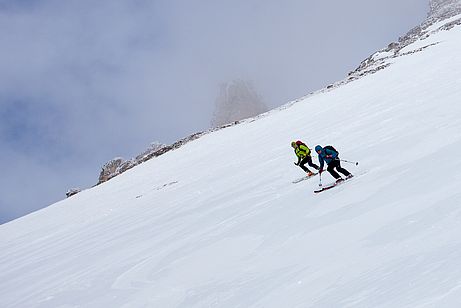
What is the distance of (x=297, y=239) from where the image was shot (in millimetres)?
7504

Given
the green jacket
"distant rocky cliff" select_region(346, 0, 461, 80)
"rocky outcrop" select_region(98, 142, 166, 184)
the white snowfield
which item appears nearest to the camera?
the white snowfield

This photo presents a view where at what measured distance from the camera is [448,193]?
6520mm

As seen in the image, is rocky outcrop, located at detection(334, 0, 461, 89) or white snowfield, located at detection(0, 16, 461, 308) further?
rocky outcrop, located at detection(334, 0, 461, 89)

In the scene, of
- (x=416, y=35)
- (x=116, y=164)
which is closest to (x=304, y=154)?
(x=116, y=164)

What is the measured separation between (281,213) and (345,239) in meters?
3.35

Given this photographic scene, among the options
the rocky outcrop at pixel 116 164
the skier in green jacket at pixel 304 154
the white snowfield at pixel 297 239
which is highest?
the rocky outcrop at pixel 116 164

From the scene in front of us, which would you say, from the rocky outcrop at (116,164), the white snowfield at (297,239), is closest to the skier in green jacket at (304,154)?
the white snowfield at (297,239)

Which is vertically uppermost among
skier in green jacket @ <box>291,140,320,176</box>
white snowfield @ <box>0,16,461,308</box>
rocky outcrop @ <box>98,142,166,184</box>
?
rocky outcrop @ <box>98,142,166,184</box>

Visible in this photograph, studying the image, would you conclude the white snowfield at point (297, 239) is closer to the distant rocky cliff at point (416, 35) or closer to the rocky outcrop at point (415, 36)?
the rocky outcrop at point (415, 36)

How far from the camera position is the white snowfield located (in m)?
5.02

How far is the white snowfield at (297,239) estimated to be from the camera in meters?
5.02

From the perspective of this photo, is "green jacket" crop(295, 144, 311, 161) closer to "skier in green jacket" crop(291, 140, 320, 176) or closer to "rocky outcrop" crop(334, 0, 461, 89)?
"skier in green jacket" crop(291, 140, 320, 176)

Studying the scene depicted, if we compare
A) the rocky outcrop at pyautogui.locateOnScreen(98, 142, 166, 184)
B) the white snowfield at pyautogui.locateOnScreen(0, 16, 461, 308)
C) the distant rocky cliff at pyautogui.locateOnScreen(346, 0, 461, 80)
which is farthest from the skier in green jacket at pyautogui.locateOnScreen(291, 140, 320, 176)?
the rocky outcrop at pyautogui.locateOnScreen(98, 142, 166, 184)

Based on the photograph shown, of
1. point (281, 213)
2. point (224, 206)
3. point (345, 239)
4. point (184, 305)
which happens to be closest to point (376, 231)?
point (345, 239)
